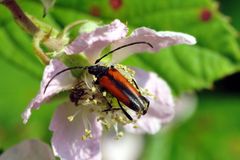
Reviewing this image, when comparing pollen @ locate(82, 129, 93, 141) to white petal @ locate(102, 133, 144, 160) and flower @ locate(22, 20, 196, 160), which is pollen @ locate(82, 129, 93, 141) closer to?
flower @ locate(22, 20, 196, 160)

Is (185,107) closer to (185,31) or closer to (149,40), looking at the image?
(185,31)

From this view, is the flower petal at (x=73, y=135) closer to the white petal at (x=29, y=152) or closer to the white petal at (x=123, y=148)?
the white petal at (x=29, y=152)

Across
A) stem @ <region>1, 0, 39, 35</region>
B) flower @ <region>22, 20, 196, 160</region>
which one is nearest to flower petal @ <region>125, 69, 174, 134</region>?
flower @ <region>22, 20, 196, 160</region>

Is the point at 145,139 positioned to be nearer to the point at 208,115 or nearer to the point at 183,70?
the point at 208,115

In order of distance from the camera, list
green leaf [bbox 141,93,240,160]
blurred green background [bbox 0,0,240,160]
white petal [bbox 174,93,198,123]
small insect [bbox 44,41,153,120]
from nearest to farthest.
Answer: small insect [bbox 44,41,153,120]
blurred green background [bbox 0,0,240,160]
green leaf [bbox 141,93,240,160]
white petal [bbox 174,93,198,123]

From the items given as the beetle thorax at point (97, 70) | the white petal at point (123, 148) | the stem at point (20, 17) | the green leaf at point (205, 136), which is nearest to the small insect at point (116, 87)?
the beetle thorax at point (97, 70)

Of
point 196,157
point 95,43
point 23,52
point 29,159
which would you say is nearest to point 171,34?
point 95,43
